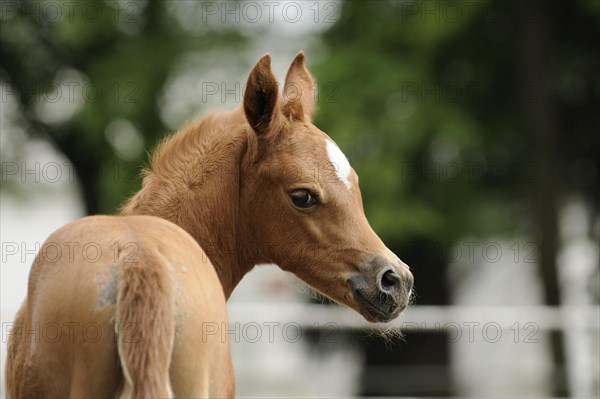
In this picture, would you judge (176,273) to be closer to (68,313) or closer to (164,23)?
(68,313)

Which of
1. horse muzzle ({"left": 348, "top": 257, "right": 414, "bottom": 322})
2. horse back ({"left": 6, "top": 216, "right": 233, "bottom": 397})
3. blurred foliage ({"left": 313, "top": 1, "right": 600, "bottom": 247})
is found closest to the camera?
horse back ({"left": 6, "top": 216, "right": 233, "bottom": 397})

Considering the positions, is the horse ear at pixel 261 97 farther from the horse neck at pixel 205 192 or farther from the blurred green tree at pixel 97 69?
the blurred green tree at pixel 97 69

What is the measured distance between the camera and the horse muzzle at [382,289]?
153 inches

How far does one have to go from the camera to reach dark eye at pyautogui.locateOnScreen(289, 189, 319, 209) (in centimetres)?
408

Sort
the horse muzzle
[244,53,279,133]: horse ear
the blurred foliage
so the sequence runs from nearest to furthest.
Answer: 1. the horse muzzle
2. [244,53,279,133]: horse ear
3. the blurred foliage

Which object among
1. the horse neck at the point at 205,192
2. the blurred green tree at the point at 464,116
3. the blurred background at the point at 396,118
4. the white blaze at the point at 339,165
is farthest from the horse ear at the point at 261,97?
the blurred green tree at the point at 464,116

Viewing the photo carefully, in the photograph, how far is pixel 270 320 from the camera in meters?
9.94

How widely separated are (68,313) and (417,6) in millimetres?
10760

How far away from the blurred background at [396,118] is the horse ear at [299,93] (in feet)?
21.5

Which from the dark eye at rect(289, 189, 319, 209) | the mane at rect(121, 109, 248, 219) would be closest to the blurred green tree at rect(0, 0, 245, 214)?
the mane at rect(121, 109, 248, 219)

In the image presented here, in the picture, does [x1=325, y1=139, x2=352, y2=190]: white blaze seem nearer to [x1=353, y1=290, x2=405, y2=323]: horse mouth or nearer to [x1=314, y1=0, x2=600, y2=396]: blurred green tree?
[x1=353, y1=290, x2=405, y2=323]: horse mouth

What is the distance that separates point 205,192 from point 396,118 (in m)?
9.00

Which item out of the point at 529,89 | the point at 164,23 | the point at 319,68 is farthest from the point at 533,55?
the point at 164,23

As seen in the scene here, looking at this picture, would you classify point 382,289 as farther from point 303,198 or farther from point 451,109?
point 451,109
